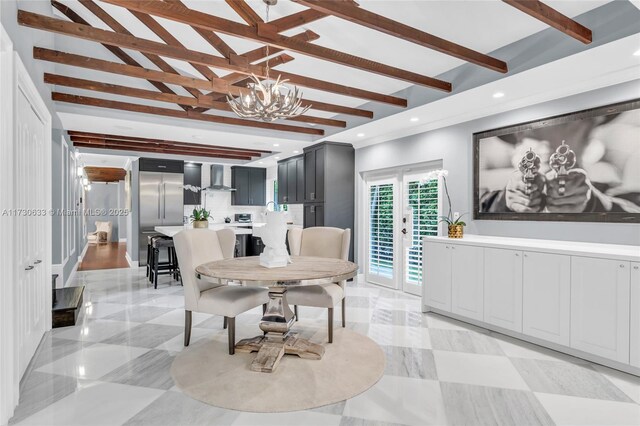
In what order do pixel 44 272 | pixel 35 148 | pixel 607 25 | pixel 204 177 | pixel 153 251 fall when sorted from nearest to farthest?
pixel 607 25 < pixel 35 148 < pixel 44 272 < pixel 153 251 < pixel 204 177

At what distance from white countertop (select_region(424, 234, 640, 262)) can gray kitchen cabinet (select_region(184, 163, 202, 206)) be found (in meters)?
6.42

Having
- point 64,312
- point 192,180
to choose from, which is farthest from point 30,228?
point 192,180

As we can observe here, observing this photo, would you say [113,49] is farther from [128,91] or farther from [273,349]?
[273,349]

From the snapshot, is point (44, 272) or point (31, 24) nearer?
point (31, 24)

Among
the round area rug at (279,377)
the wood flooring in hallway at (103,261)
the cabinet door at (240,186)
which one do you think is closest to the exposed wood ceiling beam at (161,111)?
the round area rug at (279,377)

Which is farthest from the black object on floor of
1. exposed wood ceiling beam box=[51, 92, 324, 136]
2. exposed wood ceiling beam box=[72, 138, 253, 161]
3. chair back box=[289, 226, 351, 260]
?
exposed wood ceiling beam box=[72, 138, 253, 161]

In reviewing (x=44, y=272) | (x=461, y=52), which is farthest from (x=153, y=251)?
(x=461, y=52)

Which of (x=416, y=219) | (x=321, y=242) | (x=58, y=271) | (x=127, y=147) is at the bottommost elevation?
(x=58, y=271)

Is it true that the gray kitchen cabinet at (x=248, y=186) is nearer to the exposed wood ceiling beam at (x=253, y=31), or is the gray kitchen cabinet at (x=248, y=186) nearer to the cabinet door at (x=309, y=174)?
the cabinet door at (x=309, y=174)

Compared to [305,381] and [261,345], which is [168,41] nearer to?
[261,345]

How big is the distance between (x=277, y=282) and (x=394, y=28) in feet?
6.49

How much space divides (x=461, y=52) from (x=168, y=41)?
3.04m

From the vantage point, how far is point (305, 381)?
2564 mm

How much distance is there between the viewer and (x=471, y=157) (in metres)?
4.44
